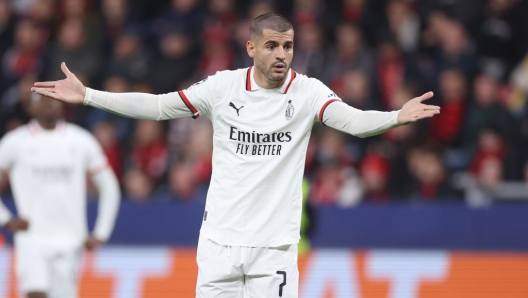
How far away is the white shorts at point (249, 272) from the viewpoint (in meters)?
5.67

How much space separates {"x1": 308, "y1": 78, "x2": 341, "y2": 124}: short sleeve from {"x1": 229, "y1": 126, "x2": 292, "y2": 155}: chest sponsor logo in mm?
203

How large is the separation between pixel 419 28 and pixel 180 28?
10.9 feet

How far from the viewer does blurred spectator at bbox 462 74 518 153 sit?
1205cm

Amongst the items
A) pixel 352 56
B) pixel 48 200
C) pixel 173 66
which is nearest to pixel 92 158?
pixel 48 200

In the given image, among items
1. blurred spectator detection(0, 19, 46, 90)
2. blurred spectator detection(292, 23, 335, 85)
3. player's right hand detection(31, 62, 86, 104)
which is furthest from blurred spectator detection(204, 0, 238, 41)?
player's right hand detection(31, 62, 86, 104)

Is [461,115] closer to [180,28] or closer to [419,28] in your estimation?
[419,28]

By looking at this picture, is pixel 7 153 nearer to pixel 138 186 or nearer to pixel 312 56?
pixel 138 186

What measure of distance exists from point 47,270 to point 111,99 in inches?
121

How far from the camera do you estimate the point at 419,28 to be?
13.3 metres

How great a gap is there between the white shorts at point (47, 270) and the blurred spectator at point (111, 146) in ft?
14.3

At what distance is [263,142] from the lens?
571 cm

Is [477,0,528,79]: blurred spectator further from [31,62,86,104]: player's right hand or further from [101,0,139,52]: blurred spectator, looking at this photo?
[31,62,86,104]: player's right hand

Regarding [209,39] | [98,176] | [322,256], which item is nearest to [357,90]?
[209,39]

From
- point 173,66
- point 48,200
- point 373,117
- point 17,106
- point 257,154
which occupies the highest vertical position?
point 173,66
